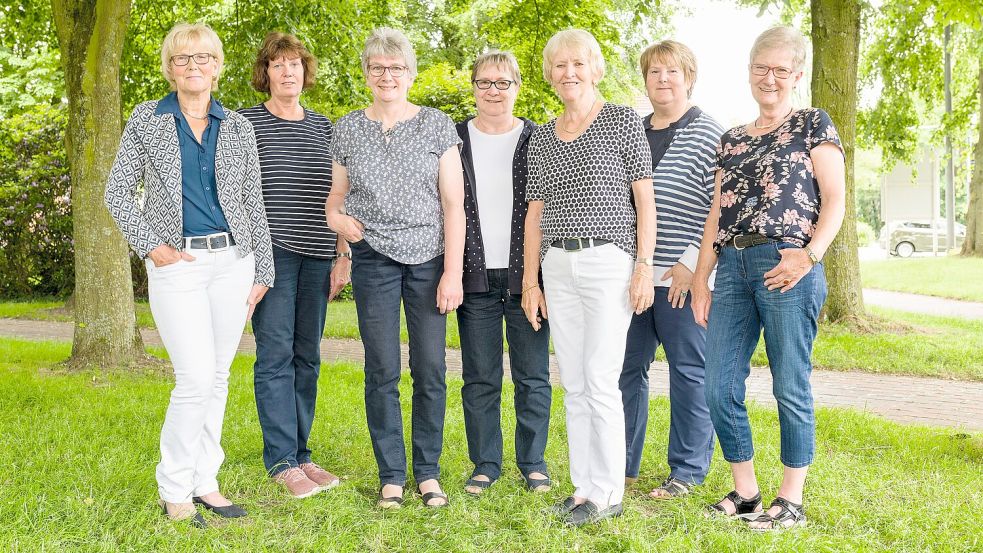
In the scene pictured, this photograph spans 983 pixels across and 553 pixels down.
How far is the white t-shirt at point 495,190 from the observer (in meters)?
4.35

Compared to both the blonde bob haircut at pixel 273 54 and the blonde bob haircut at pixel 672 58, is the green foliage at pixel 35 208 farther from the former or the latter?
the blonde bob haircut at pixel 672 58

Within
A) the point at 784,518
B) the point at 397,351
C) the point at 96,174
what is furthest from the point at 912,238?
the point at 397,351

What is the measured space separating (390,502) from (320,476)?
0.64 metres

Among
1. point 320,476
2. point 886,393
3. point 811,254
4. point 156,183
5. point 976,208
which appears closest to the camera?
point 811,254

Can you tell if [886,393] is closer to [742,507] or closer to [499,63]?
[742,507]

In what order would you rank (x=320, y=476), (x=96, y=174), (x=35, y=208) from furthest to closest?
(x=35, y=208), (x=96, y=174), (x=320, y=476)

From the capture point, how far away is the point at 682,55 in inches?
172

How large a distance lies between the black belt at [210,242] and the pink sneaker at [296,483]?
4.47 ft

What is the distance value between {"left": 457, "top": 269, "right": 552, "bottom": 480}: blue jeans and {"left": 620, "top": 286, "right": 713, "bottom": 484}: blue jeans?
475mm

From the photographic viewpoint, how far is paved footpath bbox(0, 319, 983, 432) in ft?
22.2

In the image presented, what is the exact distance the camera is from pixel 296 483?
14.8 feet

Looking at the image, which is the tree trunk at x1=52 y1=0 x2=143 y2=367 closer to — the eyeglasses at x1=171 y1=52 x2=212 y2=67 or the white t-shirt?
the eyeglasses at x1=171 y1=52 x2=212 y2=67

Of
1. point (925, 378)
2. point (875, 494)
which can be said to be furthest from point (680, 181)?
point (925, 378)

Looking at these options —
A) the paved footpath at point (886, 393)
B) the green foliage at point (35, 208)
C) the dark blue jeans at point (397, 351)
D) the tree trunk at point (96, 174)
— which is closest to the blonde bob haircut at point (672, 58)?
the dark blue jeans at point (397, 351)
